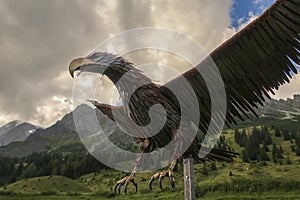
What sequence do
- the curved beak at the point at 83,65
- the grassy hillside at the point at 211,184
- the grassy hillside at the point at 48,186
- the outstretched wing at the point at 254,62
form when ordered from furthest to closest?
the grassy hillside at the point at 48,186, the grassy hillside at the point at 211,184, the curved beak at the point at 83,65, the outstretched wing at the point at 254,62

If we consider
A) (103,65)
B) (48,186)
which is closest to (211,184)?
(48,186)

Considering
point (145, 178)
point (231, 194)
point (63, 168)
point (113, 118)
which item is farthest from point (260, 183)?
point (63, 168)

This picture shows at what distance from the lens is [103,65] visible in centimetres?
382

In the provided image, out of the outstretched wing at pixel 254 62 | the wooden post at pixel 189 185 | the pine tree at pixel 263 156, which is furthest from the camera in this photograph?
the pine tree at pixel 263 156

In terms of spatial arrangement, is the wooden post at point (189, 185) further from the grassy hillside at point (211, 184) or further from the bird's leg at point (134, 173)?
the grassy hillside at point (211, 184)

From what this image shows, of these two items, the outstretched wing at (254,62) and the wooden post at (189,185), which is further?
the wooden post at (189,185)

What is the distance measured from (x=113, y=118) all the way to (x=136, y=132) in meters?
0.59

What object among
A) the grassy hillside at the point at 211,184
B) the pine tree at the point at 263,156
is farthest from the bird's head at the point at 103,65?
the pine tree at the point at 263,156

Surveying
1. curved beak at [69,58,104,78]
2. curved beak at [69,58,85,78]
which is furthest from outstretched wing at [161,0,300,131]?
curved beak at [69,58,85,78]

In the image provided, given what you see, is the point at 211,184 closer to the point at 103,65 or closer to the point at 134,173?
the point at 134,173

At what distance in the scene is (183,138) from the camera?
3.97m

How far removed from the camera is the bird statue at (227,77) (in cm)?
349

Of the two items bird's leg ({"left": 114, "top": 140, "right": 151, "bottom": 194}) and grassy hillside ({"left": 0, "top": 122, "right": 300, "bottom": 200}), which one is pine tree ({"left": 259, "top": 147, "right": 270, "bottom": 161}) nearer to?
grassy hillside ({"left": 0, "top": 122, "right": 300, "bottom": 200})

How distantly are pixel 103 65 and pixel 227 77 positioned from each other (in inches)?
58.9
